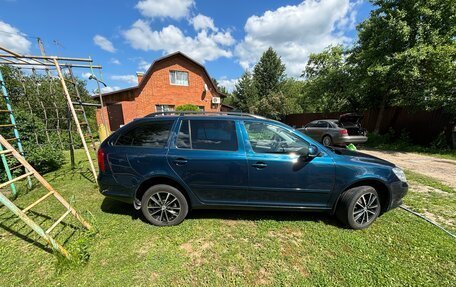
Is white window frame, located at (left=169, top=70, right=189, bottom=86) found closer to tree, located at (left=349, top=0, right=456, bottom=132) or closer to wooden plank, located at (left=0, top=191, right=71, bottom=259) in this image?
tree, located at (left=349, top=0, right=456, bottom=132)

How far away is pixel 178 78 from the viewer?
18.1 meters

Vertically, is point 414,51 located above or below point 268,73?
below

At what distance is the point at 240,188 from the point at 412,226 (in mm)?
2794

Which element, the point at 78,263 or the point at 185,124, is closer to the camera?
the point at 78,263

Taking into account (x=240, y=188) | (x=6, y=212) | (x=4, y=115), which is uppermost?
(x=4, y=115)

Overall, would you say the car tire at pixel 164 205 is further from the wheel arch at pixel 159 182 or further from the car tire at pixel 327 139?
the car tire at pixel 327 139

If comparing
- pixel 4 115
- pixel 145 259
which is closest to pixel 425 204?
pixel 145 259

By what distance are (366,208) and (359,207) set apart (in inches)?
4.3

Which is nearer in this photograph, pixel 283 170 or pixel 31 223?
pixel 31 223

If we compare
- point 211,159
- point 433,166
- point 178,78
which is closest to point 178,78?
point 178,78

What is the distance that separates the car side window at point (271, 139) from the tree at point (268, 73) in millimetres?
31973

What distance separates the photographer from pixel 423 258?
8.49 feet

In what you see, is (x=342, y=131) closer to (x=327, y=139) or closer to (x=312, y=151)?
(x=327, y=139)

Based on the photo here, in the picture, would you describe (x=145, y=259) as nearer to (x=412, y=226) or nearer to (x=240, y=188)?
(x=240, y=188)
